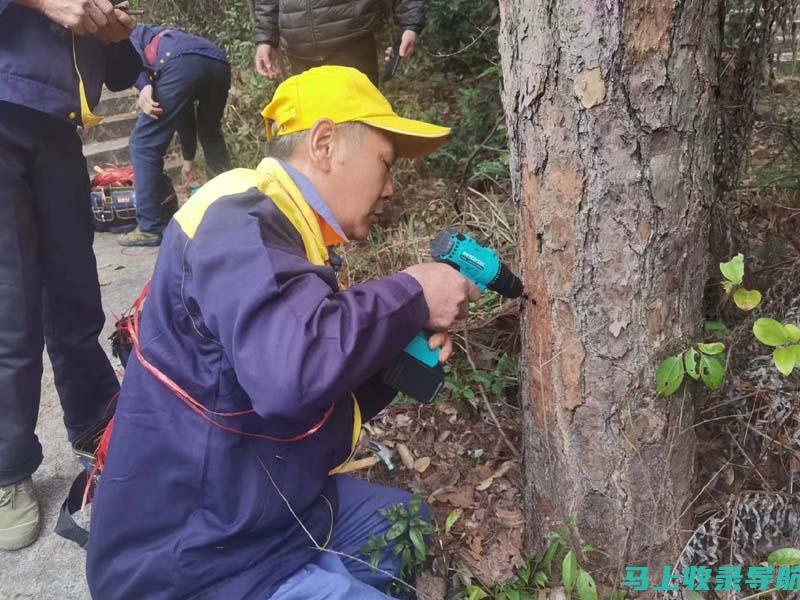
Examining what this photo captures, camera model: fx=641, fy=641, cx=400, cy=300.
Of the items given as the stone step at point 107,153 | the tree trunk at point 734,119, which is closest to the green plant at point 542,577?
the tree trunk at point 734,119

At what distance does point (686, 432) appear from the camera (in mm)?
1868

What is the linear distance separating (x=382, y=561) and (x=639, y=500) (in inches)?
32.4

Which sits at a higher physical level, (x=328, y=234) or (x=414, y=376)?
(x=328, y=234)

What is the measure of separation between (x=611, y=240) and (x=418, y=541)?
1073 mm

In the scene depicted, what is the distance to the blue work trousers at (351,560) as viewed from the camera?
1.71 m

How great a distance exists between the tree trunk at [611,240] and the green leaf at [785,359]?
0.91 ft

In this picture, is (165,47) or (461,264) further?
(165,47)

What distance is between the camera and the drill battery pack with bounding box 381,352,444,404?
1749 mm

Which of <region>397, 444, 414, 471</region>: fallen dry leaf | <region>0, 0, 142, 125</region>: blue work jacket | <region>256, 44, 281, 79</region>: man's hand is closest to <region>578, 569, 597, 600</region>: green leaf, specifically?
<region>397, 444, 414, 471</region>: fallen dry leaf

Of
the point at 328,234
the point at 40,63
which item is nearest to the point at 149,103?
the point at 40,63

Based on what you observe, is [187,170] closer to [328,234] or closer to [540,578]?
[328,234]

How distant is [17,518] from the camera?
252cm

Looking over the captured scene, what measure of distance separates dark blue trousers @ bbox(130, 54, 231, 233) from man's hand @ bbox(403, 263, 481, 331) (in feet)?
13.9

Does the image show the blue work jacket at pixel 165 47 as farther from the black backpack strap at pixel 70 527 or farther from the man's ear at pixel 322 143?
the man's ear at pixel 322 143
